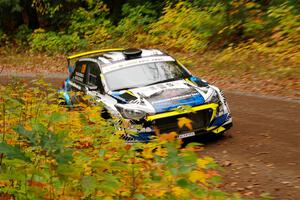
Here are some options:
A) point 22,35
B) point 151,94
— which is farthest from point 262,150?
point 22,35

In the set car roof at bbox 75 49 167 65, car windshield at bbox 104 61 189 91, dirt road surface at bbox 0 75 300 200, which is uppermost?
car roof at bbox 75 49 167 65

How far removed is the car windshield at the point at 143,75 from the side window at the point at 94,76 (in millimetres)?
206

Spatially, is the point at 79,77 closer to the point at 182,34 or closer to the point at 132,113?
the point at 132,113

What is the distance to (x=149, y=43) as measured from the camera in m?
21.4

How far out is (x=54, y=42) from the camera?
2558 cm

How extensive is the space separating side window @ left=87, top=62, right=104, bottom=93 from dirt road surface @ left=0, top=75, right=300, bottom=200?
233 cm

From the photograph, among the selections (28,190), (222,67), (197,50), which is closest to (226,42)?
(197,50)

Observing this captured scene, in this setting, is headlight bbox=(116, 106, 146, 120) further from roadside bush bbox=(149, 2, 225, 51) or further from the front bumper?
roadside bush bbox=(149, 2, 225, 51)

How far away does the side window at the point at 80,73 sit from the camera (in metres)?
10.2

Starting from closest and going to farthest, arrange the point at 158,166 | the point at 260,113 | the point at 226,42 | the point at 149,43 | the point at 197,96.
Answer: the point at 158,166 → the point at 197,96 → the point at 260,113 → the point at 226,42 → the point at 149,43

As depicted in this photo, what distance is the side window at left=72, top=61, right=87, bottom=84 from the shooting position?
1023cm

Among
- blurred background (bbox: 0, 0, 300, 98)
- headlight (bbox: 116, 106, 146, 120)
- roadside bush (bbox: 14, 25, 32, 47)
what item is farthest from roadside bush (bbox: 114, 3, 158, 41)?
headlight (bbox: 116, 106, 146, 120)

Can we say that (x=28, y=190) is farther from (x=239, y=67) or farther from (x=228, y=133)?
(x=239, y=67)

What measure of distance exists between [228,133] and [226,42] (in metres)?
8.94
